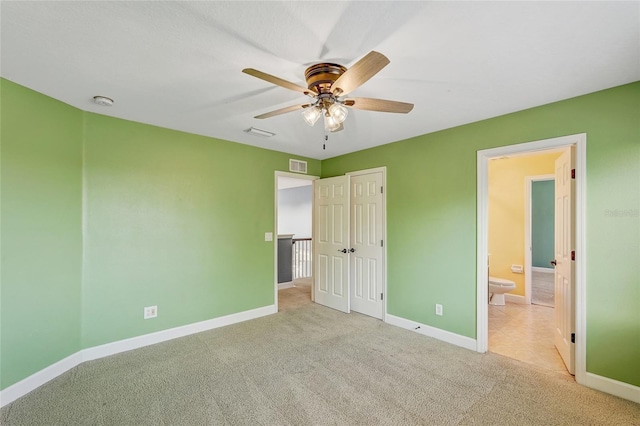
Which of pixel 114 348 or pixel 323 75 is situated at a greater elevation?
pixel 323 75

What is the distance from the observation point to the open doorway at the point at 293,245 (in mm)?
4707

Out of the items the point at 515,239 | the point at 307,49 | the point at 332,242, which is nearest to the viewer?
the point at 307,49

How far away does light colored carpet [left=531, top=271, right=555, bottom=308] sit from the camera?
184 inches

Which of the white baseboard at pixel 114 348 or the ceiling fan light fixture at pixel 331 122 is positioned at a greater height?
the ceiling fan light fixture at pixel 331 122

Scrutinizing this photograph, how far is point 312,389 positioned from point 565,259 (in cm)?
265

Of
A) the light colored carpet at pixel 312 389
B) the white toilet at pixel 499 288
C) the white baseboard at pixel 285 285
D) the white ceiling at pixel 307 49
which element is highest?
the white ceiling at pixel 307 49

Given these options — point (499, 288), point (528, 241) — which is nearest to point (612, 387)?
point (499, 288)

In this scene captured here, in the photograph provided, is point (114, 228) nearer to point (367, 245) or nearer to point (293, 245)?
point (367, 245)

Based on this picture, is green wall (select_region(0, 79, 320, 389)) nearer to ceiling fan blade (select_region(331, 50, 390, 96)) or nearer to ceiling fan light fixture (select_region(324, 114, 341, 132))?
ceiling fan light fixture (select_region(324, 114, 341, 132))

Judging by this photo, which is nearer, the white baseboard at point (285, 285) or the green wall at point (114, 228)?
the green wall at point (114, 228)

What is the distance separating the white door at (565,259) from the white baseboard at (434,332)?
80cm

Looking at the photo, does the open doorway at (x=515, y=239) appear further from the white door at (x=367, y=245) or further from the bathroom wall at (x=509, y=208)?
the white door at (x=367, y=245)

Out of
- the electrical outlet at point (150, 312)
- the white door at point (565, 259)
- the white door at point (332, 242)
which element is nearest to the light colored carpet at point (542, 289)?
the white door at point (565, 259)

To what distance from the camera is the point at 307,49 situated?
1692mm
